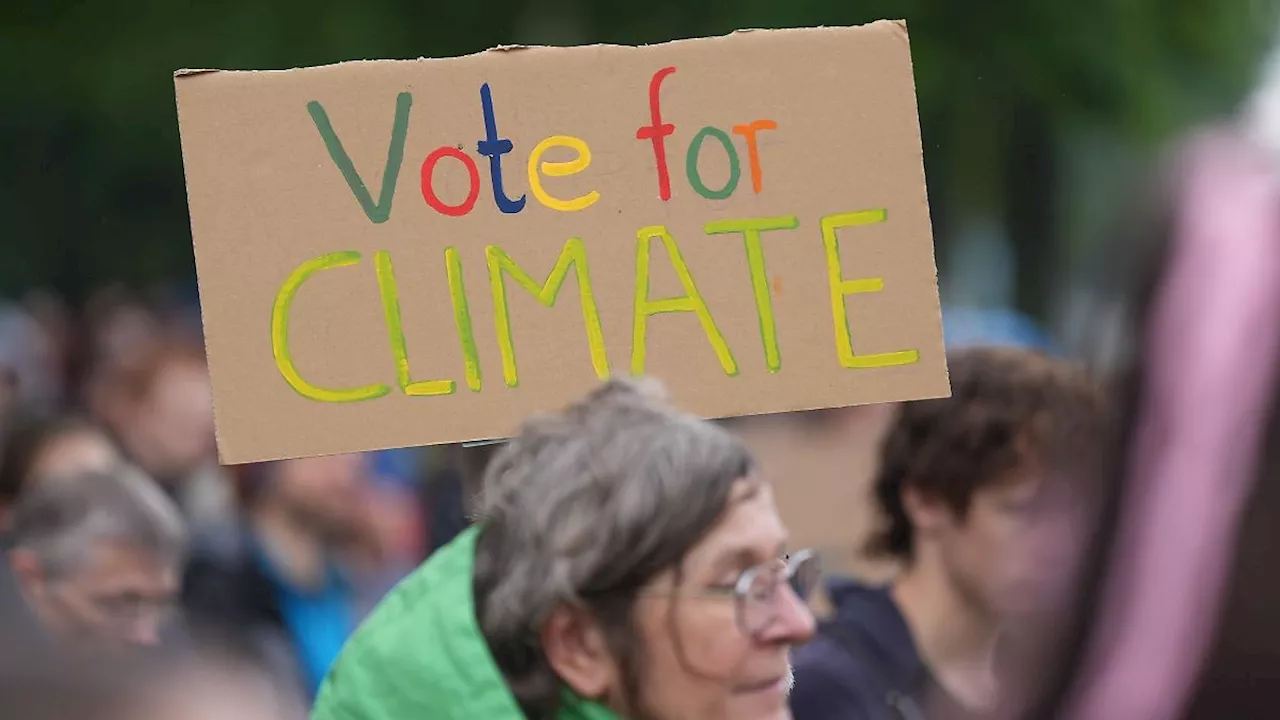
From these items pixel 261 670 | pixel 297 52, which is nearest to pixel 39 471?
pixel 261 670

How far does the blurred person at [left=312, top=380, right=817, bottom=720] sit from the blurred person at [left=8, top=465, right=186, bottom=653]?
1.13m

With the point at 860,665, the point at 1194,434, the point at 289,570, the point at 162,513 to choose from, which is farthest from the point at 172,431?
the point at 1194,434

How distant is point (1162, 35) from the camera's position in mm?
2242

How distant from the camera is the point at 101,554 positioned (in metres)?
2.27

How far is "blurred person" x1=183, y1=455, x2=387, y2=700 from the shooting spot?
2223mm

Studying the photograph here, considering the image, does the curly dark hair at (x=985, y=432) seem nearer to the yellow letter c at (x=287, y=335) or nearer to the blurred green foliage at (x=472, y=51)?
the blurred green foliage at (x=472, y=51)

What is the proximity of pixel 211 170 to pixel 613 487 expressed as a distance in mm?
359

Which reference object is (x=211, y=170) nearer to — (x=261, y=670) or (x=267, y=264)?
(x=267, y=264)

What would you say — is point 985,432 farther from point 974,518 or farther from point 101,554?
point 101,554

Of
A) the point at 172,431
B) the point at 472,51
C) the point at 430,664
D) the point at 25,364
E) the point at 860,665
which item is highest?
the point at 472,51

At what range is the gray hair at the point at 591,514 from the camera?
1125mm

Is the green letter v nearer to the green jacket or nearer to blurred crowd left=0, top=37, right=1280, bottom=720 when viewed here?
the green jacket

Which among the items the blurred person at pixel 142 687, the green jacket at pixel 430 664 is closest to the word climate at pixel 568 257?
the green jacket at pixel 430 664

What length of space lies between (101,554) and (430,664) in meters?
1.27
